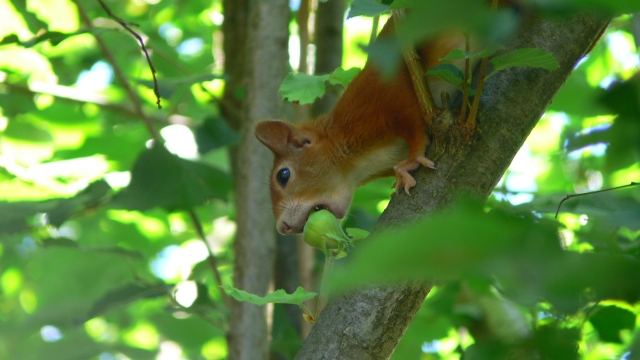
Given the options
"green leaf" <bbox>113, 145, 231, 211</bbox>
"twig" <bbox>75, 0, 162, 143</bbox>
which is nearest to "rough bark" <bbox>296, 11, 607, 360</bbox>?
"green leaf" <bbox>113, 145, 231, 211</bbox>

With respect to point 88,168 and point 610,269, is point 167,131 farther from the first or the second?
point 610,269

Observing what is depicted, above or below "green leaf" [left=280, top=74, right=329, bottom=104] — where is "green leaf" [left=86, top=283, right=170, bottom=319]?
below

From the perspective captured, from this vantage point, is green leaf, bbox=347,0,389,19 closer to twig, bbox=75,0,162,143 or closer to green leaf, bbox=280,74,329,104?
green leaf, bbox=280,74,329,104

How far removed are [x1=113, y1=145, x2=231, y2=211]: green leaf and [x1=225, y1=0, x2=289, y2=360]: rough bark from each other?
19cm

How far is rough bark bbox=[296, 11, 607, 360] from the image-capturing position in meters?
1.64

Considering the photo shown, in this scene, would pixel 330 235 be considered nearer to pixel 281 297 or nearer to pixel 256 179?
pixel 281 297

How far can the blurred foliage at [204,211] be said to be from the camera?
693mm

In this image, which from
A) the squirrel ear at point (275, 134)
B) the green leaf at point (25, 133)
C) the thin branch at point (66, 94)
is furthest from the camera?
the green leaf at point (25, 133)

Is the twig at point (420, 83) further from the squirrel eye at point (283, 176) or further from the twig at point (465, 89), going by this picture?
the squirrel eye at point (283, 176)

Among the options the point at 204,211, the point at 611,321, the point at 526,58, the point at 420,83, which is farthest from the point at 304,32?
the point at 526,58

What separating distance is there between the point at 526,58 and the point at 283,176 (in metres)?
2.14

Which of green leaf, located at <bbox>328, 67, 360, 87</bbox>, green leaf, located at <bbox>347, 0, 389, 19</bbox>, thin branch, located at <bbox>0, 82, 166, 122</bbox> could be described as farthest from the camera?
thin branch, located at <bbox>0, 82, 166, 122</bbox>

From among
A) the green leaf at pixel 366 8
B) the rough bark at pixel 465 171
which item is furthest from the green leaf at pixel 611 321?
the green leaf at pixel 366 8

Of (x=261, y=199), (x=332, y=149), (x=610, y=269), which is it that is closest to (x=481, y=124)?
(x=610, y=269)
